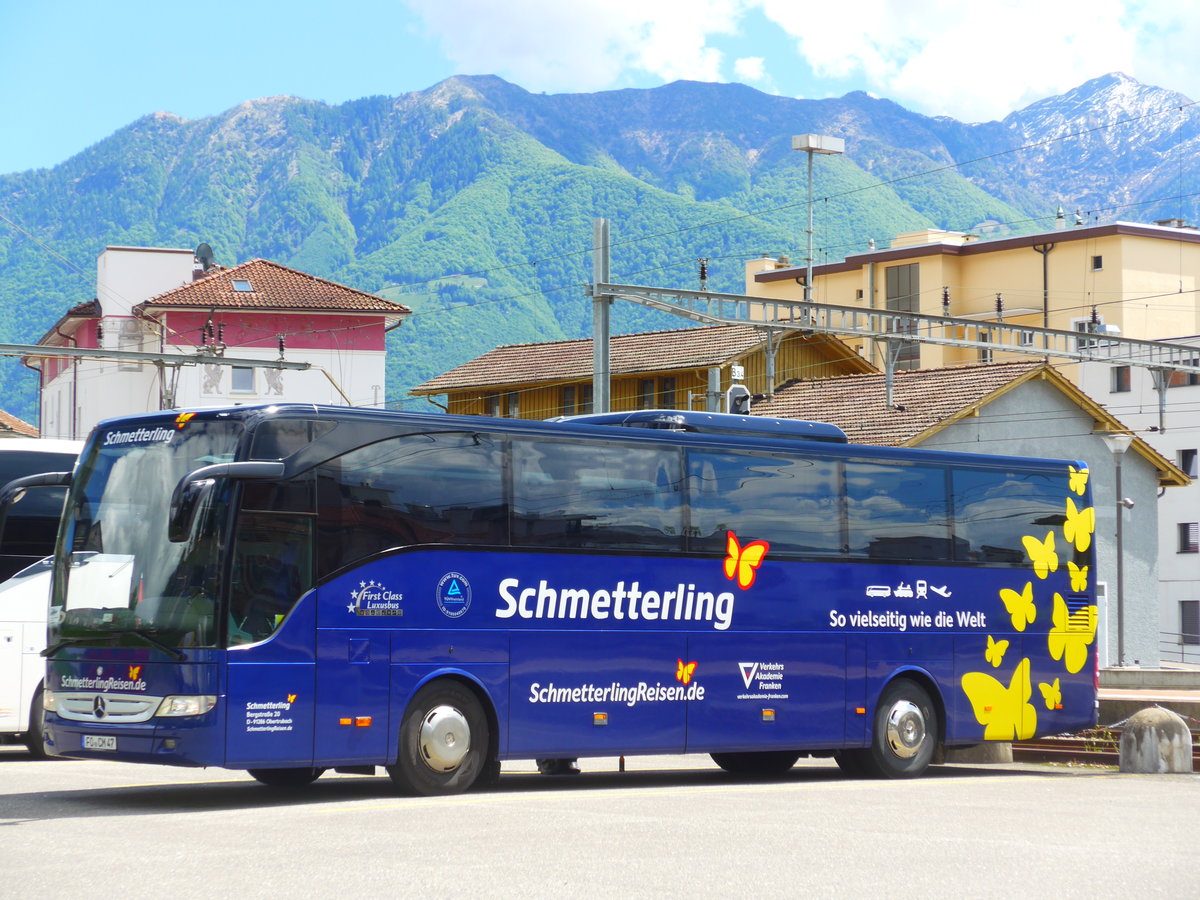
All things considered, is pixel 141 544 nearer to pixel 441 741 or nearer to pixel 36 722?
pixel 441 741

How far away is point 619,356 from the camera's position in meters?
64.6

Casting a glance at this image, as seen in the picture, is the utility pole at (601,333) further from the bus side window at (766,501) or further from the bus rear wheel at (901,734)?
the bus side window at (766,501)

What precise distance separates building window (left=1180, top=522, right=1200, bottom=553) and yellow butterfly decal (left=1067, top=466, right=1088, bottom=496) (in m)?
52.5

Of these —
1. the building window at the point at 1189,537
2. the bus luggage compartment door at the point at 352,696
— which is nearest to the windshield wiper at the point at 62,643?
the bus luggage compartment door at the point at 352,696

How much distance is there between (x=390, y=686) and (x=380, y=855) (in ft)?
13.5

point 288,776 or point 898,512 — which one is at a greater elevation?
point 898,512

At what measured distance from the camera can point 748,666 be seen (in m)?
17.3

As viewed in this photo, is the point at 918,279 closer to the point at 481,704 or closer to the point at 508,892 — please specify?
the point at 481,704

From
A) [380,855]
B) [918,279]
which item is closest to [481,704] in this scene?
[380,855]

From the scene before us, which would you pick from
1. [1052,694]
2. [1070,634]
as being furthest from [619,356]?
[1052,694]

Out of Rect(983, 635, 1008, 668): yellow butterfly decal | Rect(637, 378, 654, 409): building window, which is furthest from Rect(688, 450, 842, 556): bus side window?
Rect(637, 378, 654, 409): building window

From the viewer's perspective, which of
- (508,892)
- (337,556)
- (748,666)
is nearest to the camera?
(508,892)

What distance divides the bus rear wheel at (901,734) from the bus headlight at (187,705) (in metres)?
7.42

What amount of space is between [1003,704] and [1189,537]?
5443 centimetres
